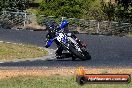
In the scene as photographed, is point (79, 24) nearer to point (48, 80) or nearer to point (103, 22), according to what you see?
point (103, 22)

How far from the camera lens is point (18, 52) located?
76.2 ft

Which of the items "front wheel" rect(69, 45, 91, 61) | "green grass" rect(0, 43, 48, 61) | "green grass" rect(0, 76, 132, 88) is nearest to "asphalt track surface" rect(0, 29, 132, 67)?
"front wheel" rect(69, 45, 91, 61)

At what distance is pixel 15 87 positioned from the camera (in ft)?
42.3

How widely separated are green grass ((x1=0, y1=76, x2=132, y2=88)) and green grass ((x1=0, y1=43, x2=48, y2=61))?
265 inches

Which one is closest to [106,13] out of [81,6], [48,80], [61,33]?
[81,6]

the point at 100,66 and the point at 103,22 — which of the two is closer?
the point at 100,66

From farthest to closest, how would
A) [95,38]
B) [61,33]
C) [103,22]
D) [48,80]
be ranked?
[103,22] < [95,38] < [61,33] < [48,80]

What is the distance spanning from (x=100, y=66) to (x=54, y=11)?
2200cm

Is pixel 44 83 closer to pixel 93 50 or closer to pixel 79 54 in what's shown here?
pixel 79 54

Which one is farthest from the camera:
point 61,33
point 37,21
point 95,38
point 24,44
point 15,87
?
point 37,21

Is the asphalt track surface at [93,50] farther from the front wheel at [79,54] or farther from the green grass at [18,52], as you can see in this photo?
the green grass at [18,52]

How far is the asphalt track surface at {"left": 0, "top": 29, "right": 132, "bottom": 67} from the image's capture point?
1873 cm

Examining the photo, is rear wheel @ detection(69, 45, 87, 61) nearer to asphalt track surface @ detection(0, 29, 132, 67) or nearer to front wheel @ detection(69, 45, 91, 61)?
front wheel @ detection(69, 45, 91, 61)

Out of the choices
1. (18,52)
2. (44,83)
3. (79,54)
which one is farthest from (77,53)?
(44,83)
